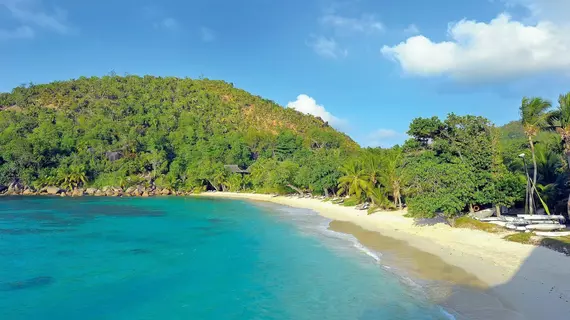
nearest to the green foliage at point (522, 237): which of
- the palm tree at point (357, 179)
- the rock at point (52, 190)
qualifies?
the palm tree at point (357, 179)

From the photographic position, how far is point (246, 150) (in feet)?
305

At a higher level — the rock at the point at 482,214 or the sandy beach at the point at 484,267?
the rock at the point at 482,214

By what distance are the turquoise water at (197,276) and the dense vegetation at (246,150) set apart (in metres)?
9.24

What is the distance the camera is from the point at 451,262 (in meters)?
15.7

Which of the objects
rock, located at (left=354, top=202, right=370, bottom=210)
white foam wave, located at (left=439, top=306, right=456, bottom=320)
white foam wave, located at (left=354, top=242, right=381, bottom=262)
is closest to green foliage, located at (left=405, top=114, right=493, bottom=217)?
white foam wave, located at (left=354, top=242, right=381, bottom=262)

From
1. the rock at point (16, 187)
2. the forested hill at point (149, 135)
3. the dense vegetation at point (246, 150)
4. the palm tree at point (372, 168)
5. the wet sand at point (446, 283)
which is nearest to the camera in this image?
the wet sand at point (446, 283)

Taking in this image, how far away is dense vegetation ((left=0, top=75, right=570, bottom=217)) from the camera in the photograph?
74.5 feet

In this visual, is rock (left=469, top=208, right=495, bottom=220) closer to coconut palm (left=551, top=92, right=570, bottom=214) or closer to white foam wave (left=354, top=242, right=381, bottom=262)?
coconut palm (left=551, top=92, right=570, bottom=214)

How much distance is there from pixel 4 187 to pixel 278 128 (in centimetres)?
7799

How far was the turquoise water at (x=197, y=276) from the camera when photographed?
39.7 ft

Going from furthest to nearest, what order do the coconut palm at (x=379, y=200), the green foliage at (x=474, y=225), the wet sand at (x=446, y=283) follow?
1. the coconut palm at (x=379, y=200)
2. the green foliage at (x=474, y=225)
3. the wet sand at (x=446, y=283)

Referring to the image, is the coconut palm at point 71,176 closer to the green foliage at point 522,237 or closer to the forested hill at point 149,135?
the forested hill at point 149,135

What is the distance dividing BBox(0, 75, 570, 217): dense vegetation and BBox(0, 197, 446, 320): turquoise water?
30.3 ft

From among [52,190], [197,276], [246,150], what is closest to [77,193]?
[52,190]
